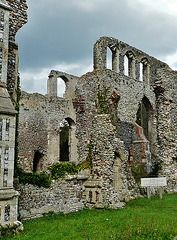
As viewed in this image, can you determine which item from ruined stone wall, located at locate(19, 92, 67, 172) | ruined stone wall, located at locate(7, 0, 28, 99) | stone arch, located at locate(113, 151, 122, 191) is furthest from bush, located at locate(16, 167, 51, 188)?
ruined stone wall, located at locate(19, 92, 67, 172)

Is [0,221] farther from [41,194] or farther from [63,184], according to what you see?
[63,184]

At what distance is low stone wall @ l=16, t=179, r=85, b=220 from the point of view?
951cm

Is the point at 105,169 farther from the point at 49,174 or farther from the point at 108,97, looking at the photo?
the point at 108,97

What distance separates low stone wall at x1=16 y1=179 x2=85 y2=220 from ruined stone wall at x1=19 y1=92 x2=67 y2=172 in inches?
330

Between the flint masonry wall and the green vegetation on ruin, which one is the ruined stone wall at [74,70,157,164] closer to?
the flint masonry wall

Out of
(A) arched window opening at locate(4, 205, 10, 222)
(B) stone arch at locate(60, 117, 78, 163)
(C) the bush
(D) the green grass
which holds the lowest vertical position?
(D) the green grass

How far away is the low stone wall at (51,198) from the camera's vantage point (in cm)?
951

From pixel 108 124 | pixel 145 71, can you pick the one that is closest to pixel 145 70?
pixel 145 71

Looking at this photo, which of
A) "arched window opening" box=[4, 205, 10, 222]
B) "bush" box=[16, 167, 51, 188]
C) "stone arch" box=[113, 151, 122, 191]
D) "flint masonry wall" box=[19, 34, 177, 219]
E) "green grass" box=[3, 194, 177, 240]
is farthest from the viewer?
"stone arch" box=[113, 151, 122, 191]

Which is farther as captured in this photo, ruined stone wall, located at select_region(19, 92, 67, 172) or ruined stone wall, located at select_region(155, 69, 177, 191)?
ruined stone wall, located at select_region(19, 92, 67, 172)

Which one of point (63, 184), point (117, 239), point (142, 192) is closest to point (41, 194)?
point (63, 184)

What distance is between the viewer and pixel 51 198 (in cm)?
1039

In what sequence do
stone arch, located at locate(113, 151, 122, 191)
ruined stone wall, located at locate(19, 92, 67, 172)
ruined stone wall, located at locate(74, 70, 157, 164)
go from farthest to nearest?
1. ruined stone wall, located at locate(19, 92, 67, 172)
2. ruined stone wall, located at locate(74, 70, 157, 164)
3. stone arch, located at locate(113, 151, 122, 191)

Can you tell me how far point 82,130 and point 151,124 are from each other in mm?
6003
